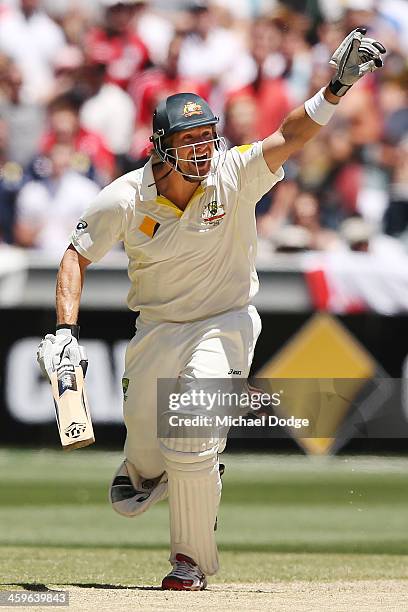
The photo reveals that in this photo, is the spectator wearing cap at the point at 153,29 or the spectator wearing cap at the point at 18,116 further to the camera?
the spectator wearing cap at the point at 153,29

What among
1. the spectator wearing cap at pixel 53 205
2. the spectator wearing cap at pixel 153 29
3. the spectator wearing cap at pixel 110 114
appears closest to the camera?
the spectator wearing cap at pixel 53 205

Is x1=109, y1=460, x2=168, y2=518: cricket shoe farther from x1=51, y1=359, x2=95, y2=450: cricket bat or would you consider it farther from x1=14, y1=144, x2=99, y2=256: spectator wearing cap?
x1=14, y1=144, x2=99, y2=256: spectator wearing cap

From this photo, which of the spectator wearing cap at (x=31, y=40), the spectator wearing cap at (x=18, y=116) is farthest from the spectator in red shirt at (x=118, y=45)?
the spectator wearing cap at (x=18, y=116)

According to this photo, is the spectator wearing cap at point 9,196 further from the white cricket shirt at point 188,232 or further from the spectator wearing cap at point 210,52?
the white cricket shirt at point 188,232

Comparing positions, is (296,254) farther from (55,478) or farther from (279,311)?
(55,478)

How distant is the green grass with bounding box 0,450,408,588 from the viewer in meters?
6.43

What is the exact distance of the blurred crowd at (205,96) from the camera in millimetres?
11117

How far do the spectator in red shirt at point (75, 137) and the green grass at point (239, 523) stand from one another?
2.69 m

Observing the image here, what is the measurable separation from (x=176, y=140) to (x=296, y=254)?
510cm

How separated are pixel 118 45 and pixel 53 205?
2079 millimetres

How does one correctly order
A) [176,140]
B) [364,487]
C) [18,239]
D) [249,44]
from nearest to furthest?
[176,140] < [364,487] < [18,239] < [249,44]

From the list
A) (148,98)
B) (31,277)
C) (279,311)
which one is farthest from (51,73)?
(279,311)

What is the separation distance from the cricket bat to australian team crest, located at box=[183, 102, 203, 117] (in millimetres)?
1232

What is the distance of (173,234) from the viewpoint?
5.59 metres
